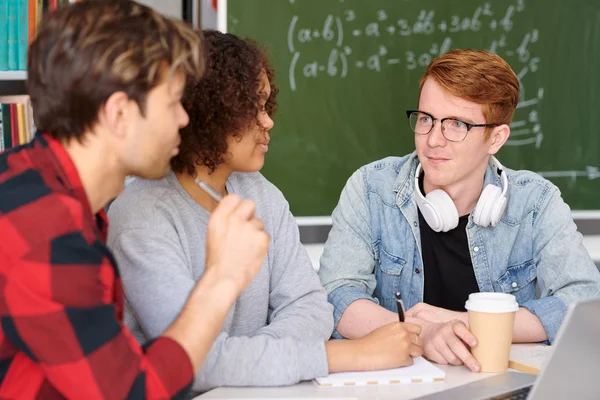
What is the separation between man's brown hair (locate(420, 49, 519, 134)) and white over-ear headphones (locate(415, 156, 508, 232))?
196 millimetres

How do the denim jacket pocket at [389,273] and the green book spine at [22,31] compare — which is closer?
the denim jacket pocket at [389,273]

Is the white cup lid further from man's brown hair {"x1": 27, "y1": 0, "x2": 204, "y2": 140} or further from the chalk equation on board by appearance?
the chalk equation on board

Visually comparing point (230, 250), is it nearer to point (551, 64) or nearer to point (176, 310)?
point (176, 310)

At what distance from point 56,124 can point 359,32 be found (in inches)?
67.3

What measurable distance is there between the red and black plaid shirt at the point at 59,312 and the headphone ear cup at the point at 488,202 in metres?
1.07

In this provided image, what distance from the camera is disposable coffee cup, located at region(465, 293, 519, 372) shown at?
4.52 feet

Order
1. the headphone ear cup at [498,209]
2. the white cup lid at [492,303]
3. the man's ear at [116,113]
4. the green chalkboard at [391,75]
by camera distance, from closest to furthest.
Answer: the man's ear at [116,113] < the white cup lid at [492,303] < the headphone ear cup at [498,209] < the green chalkboard at [391,75]

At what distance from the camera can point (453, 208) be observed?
1.89 m

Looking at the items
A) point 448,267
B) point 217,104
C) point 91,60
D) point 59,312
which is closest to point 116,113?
point 91,60

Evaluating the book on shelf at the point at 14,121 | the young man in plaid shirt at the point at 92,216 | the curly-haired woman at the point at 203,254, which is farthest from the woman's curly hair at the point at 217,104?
the book on shelf at the point at 14,121

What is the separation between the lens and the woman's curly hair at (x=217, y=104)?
1.52 meters

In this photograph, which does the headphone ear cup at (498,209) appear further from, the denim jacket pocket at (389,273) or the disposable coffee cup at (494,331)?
the disposable coffee cup at (494,331)

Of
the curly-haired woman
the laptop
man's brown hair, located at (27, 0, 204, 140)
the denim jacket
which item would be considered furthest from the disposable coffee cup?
man's brown hair, located at (27, 0, 204, 140)

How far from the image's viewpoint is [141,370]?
0.99 m
